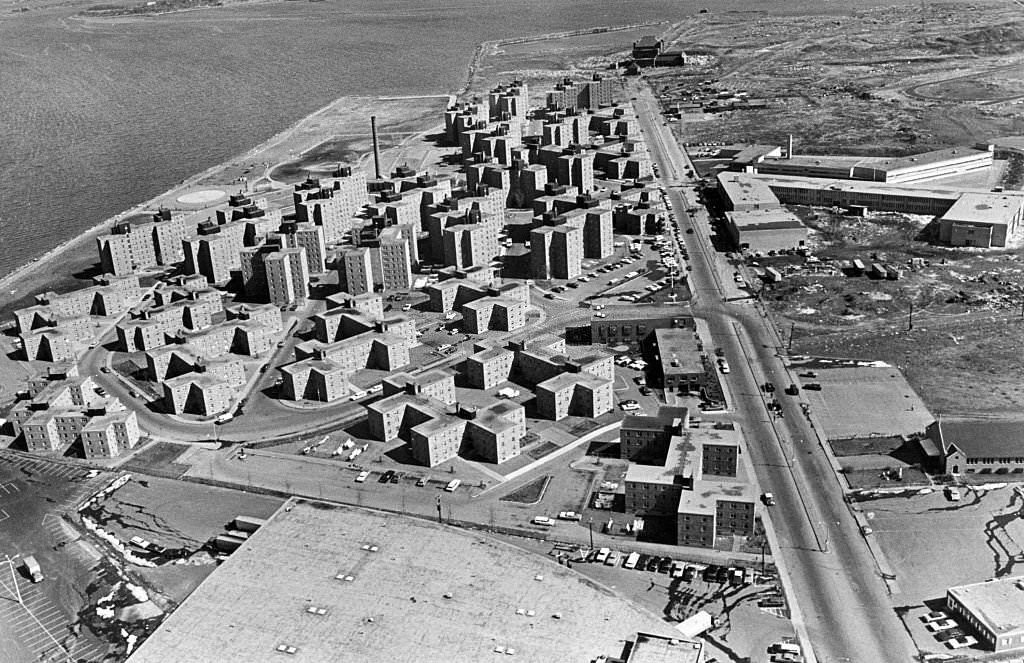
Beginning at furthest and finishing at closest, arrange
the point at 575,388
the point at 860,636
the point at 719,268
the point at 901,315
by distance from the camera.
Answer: the point at 719,268, the point at 901,315, the point at 575,388, the point at 860,636

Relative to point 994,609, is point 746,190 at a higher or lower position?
higher

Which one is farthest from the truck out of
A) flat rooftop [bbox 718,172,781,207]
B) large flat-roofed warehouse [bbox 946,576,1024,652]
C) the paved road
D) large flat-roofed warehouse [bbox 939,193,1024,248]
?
large flat-roofed warehouse [bbox 939,193,1024,248]

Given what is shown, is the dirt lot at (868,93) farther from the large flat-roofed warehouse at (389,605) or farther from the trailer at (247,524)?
the trailer at (247,524)

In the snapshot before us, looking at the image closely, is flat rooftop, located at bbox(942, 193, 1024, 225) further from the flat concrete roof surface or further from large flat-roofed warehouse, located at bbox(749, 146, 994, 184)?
the flat concrete roof surface

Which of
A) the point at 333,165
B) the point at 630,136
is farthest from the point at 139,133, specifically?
the point at 630,136

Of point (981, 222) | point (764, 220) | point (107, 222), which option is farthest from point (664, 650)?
point (107, 222)

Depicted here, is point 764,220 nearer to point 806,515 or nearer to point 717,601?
point 806,515

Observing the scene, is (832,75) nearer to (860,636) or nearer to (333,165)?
(333,165)
